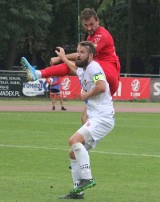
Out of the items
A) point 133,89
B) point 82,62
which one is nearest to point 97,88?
point 82,62

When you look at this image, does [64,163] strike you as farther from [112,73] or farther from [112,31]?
[112,31]

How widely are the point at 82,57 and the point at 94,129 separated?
0.99m

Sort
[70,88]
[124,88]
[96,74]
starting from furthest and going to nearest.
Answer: [124,88] → [70,88] → [96,74]

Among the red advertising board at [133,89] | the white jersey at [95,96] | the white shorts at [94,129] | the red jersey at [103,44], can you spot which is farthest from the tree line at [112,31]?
the white shorts at [94,129]

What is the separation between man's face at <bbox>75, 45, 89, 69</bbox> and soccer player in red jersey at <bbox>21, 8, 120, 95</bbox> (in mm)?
867

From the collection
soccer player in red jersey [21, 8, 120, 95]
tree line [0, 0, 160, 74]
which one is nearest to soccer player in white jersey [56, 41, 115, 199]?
soccer player in red jersey [21, 8, 120, 95]

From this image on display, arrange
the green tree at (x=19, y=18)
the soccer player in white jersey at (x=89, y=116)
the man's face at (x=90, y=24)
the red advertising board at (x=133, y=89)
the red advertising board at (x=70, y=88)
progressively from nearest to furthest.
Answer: the soccer player in white jersey at (x=89, y=116)
the man's face at (x=90, y=24)
the red advertising board at (x=70, y=88)
the red advertising board at (x=133, y=89)
the green tree at (x=19, y=18)

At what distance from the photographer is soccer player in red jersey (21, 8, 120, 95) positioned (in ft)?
36.7

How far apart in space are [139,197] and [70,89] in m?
33.8

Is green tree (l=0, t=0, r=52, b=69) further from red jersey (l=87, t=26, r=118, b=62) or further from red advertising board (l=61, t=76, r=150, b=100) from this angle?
red jersey (l=87, t=26, r=118, b=62)

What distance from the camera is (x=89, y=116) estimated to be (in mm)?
10562

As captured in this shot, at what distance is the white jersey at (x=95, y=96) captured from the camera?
1035 cm

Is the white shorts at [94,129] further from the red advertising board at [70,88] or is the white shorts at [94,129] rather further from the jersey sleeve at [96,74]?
the red advertising board at [70,88]

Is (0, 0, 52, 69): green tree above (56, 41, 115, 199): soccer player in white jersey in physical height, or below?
below
